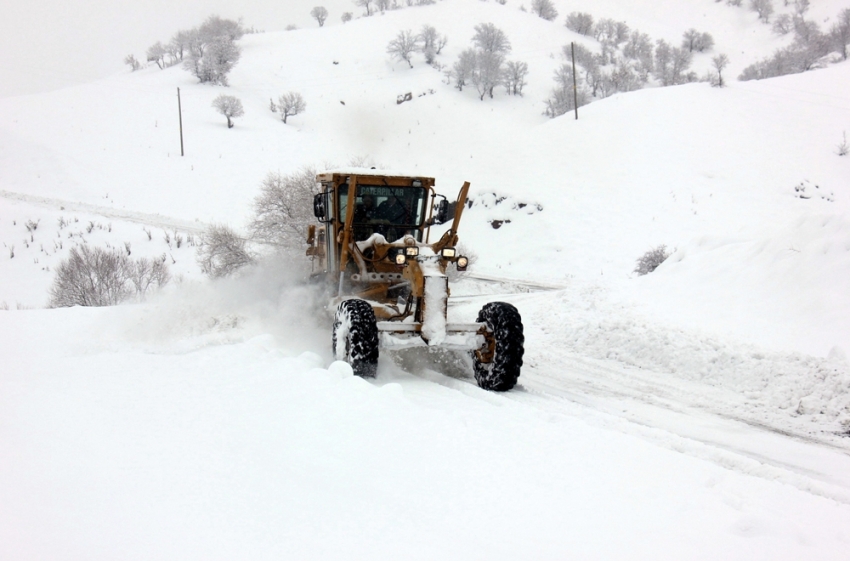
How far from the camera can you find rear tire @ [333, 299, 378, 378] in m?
7.23

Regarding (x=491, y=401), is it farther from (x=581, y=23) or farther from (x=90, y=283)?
(x=581, y=23)

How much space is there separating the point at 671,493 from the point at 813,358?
4.92m

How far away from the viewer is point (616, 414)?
6.74m

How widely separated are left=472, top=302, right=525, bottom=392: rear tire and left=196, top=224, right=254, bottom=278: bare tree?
12.5m

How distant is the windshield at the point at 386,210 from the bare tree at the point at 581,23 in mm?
66026

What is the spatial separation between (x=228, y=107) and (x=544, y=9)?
4579 cm

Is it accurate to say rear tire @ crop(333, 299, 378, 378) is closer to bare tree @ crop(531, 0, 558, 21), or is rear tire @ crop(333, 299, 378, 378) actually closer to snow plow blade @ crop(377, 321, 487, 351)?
snow plow blade @ crop(377, 321, 487, 351)

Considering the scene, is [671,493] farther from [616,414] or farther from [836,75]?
[836,75]

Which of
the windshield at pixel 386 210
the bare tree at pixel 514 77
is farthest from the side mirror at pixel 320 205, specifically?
the bare tree at pixel 514 77

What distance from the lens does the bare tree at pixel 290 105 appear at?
148 feet

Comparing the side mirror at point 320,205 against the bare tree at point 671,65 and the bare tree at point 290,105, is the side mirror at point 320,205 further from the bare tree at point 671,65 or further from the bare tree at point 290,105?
the bare tree at point 671,65

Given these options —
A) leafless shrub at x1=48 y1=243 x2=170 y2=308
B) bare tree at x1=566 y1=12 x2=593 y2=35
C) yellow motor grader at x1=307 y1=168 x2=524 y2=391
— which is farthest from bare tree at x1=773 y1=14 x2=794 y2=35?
yellow motor grader at x1=307 y1=168 x2=524 y2=391

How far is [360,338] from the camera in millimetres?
7230

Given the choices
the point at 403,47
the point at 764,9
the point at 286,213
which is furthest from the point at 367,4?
the point at 286,213
